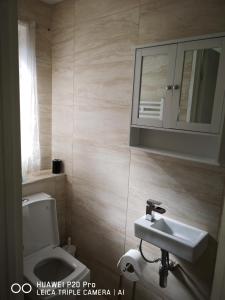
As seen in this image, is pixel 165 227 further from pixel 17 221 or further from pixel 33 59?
pixel 33 59

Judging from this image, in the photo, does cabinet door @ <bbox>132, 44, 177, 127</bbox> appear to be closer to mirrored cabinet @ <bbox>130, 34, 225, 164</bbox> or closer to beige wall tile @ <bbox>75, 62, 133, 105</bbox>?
mirrored cabinet @ <bbox>130, 34, 225, 164</bbox>

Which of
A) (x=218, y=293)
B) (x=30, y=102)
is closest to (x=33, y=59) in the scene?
(x=30, y=102)

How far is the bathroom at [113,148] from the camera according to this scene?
4.49ft

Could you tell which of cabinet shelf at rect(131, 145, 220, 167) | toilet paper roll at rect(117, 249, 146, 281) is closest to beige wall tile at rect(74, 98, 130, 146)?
cabinet shelf at rect(131, 145, 220, 167)

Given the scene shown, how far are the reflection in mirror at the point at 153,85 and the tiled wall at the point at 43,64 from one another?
3.71 feet

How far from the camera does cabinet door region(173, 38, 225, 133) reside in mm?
1146

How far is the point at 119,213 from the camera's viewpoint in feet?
6.03

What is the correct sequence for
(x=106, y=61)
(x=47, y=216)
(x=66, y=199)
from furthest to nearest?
(x=66, y=199)
(x=47, y=216)
(x=106, y=61)

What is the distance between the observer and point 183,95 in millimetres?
1301

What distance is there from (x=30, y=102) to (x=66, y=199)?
101 cm

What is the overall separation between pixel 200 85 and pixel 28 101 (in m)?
1.47

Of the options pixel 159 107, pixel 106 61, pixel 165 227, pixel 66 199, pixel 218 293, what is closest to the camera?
pixel 218 293

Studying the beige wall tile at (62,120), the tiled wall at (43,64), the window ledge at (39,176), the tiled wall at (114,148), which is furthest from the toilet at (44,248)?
the beige wall tile at (62,120)

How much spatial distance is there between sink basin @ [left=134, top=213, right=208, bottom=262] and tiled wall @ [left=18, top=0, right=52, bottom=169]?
130 cm
